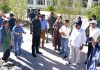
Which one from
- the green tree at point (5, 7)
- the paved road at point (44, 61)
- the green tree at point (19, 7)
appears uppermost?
the green tree at point (19, 7)

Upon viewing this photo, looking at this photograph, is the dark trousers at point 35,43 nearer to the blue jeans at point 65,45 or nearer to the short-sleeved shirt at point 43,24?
the blue jeans at point 65,45

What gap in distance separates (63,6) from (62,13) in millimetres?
501

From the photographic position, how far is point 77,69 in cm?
1307

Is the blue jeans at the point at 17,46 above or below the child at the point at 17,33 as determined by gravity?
below

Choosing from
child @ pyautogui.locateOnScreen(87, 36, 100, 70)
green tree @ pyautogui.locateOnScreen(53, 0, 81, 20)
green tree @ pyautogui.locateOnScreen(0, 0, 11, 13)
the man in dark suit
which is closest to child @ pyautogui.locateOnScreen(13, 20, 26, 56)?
the man in dark suit

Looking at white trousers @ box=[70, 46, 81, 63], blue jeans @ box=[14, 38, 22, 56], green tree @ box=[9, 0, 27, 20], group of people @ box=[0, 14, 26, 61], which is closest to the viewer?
white trousers @ box=[70, 46, 81, 63]

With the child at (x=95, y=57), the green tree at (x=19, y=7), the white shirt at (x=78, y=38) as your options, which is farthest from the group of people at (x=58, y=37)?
the green tree at (x=19, y=7)

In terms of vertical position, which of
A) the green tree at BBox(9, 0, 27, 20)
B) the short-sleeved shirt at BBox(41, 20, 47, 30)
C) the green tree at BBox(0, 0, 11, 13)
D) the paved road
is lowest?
the green tree at BBox(0, 0, 11, 13)

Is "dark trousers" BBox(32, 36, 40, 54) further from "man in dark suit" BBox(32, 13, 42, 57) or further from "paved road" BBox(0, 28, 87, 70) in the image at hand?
"paved road" BBox(0, 28, 87, 70)

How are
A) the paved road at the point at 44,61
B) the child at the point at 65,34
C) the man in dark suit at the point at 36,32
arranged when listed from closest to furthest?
the paved road at the point at 44,61 → the child at the point at 65,34 → the man in dark suit at the point at 36,32

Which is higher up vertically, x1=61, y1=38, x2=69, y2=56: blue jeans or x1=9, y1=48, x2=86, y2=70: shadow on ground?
x1=61, y1=38, x2=69, y2=56: blue jeans

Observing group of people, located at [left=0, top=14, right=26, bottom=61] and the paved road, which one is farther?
group of people, located at [left=0, top=14, right=26, bottom=61]

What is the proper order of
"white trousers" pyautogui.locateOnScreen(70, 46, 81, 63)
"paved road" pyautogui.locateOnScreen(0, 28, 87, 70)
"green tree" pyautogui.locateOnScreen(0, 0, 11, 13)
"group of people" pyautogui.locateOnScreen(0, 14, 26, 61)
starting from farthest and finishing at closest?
1. "green tree" pyautogui.locateOnScreen(0, 0, 11, 13)
2. "group of people" pyautogui.locateOnScreen(0, 14, 26, 61)
3. "paved road" pyautogui.locateOnScreen(0, 28, 87, 70)
4. "white trousers" pyautogui.locateOnScreen(70, 46, 81, 63)

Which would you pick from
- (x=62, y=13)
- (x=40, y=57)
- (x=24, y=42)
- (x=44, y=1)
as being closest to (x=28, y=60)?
(x=40, y=57)
